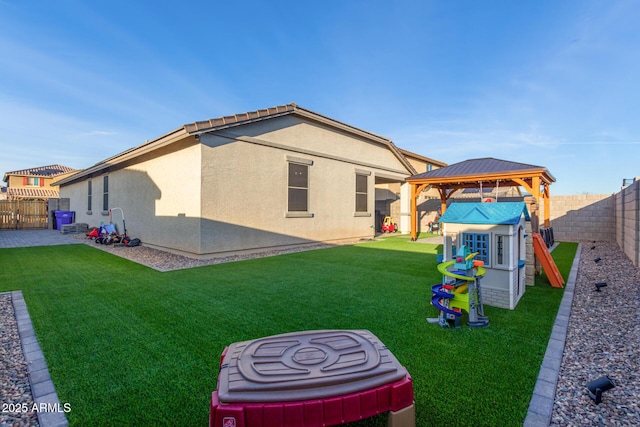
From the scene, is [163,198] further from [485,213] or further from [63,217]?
[63,217]

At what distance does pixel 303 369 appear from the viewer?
63.1 inches

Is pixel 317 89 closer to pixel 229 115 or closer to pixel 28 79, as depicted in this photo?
pixel 229 115

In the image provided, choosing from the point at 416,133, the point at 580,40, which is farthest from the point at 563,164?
the point at 580,40

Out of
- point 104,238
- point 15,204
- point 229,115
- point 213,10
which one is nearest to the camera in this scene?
point 229,115

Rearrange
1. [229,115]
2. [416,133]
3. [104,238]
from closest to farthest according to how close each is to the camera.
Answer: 1. [229,115]
2. [104,238]
3. [416,133]

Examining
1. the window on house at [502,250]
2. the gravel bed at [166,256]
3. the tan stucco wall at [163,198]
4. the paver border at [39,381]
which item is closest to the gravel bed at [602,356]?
the window on house at [502,250]

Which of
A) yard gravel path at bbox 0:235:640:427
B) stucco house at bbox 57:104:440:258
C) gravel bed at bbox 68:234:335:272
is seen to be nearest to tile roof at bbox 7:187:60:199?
stucco house at bbox 57:104:440:258

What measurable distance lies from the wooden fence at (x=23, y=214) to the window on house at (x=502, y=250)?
27677mm

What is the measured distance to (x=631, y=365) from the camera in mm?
2762

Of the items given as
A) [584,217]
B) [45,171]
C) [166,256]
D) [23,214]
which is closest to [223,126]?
[166,256]

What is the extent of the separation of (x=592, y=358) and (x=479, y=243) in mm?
1979

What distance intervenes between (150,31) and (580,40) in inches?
513

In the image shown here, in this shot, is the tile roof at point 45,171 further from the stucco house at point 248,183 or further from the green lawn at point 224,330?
the green lawn at point 224,330

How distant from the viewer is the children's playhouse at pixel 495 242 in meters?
4.26
